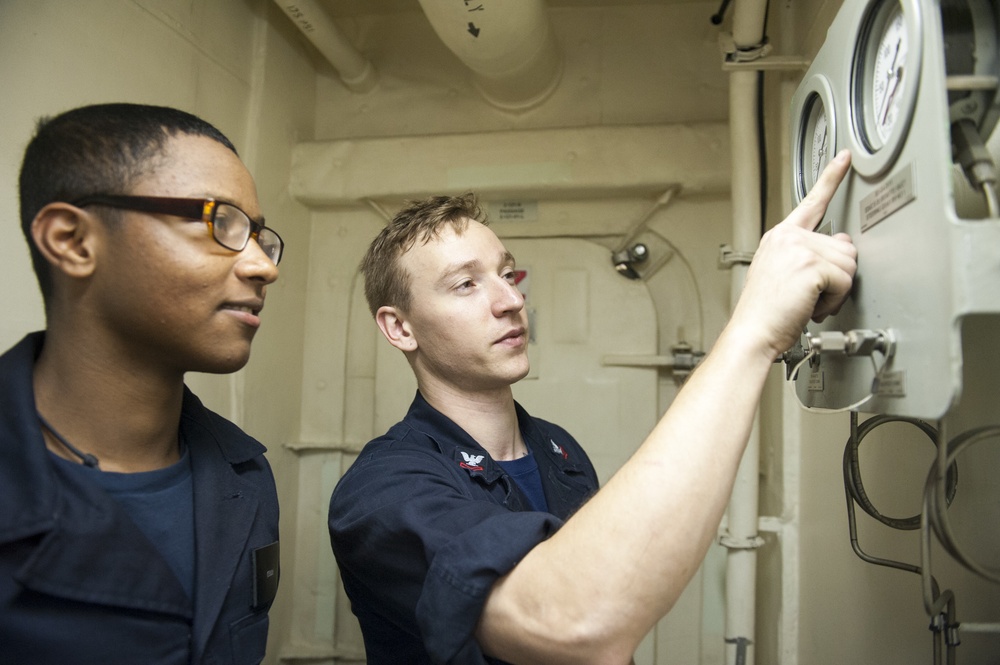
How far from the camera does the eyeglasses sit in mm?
903

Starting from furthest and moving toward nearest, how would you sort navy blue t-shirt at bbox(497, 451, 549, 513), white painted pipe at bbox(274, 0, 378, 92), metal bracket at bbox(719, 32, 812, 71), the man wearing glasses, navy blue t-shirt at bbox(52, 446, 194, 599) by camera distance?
white painted pipe at bbox(274, 0, 378, 92)
metal bracket at bbox(719, 32, 812, 71)
navy blue t-shirt at bbox(497, 451, 549, 513)
navy blue t-shirt at bbox(52, 446, 194, 599)
the man wearing glasses

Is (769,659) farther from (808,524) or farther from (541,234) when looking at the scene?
(541,234)

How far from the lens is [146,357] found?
96 cm

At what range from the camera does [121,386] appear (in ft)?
3.11

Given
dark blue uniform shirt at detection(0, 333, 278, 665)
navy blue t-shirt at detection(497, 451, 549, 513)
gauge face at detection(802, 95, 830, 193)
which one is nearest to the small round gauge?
gauge face at detection(802, 95, 830, 193)

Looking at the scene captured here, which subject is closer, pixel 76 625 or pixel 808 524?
pixel 76 625

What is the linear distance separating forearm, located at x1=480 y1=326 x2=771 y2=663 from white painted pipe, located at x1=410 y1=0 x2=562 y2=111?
4.64 ft

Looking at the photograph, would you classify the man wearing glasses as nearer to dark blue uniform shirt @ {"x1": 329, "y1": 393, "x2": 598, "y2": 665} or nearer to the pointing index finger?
dark blue uniform shirt @ {"x1": 329, "y1": 393, "x2": 598, "y2": 665}

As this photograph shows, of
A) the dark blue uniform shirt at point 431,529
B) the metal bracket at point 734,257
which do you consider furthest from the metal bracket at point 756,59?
the dark blue uniform shirt at point 431,529

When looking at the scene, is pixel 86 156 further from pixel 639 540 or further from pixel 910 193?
pixel 910 193

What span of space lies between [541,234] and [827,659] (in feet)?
5.26

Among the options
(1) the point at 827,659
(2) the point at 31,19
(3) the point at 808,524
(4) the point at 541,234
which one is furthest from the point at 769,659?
(2) the point at 31,19

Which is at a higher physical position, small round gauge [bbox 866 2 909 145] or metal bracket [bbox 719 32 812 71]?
metal bracket [bbox 719 32 812 71]

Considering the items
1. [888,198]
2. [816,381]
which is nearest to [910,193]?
[888,198]
